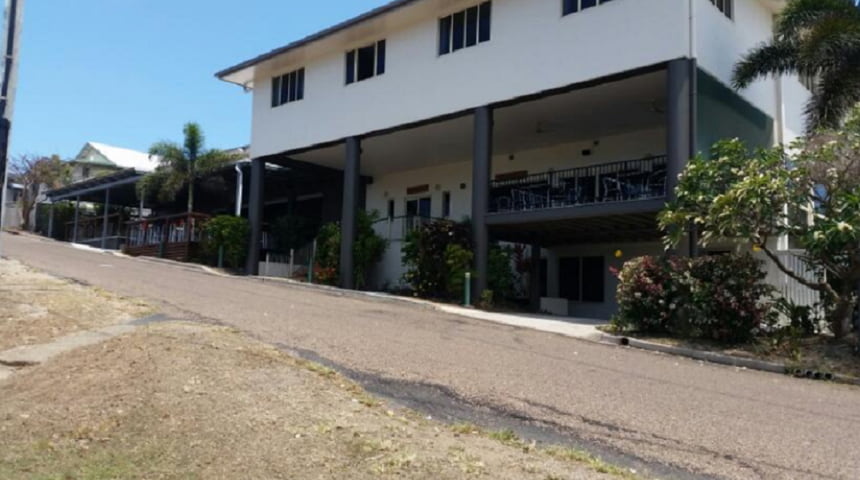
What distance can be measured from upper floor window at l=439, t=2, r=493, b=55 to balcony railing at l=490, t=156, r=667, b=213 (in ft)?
13.5

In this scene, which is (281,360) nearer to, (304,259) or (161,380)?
(161,380)

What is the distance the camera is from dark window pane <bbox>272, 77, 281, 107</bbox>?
2566 centimetres

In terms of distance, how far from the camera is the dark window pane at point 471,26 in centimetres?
1942

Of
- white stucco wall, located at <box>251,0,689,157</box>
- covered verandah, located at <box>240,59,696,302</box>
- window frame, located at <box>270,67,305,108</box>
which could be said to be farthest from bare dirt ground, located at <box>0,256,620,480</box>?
window frame, located at <box>270,67,305,108</box>

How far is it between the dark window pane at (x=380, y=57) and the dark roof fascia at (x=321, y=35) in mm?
1190

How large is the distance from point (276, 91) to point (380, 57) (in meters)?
5.39

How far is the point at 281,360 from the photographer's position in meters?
7.49

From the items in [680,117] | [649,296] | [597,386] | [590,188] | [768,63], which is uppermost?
[768,63]

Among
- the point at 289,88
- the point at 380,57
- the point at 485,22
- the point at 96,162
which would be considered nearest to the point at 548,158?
the point at 485,22

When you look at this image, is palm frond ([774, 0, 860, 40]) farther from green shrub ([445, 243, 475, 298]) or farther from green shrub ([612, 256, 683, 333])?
green shrub ([445, 243, 475, 298])

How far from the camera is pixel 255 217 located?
84.8 feet

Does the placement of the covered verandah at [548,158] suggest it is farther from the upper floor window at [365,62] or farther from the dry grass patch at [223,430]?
the dry grass patch at [223,430]

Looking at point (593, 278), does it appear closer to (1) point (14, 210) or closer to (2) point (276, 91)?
(2) point (276, 91)

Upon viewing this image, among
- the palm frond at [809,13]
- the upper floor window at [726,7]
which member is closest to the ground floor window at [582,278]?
the upper floor window at [726,7]
